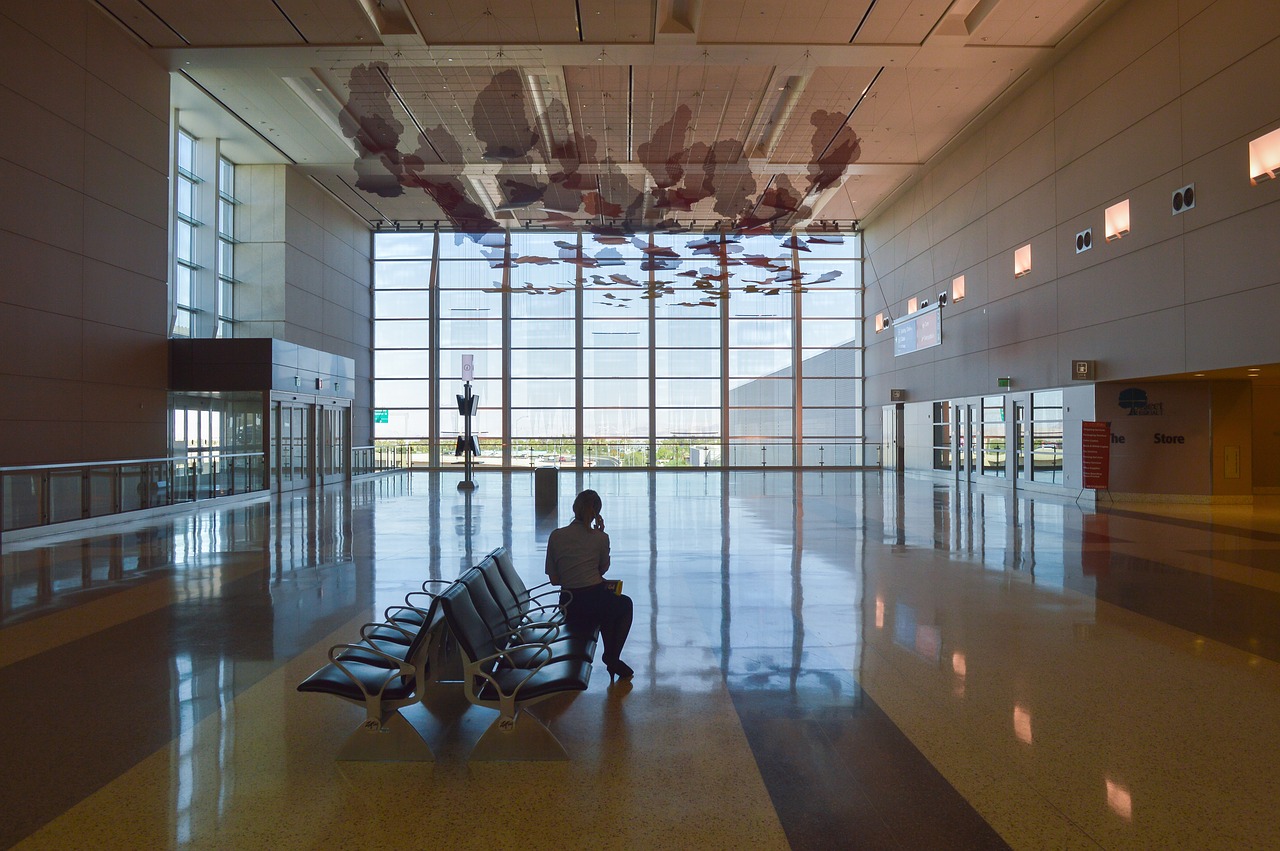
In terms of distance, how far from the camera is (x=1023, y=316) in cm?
2127

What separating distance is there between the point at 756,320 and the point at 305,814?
3303 centimetres

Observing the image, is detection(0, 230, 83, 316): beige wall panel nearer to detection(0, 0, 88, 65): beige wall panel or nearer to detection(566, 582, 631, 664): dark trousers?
detection(0, 0, 88, 65): beige wall panel

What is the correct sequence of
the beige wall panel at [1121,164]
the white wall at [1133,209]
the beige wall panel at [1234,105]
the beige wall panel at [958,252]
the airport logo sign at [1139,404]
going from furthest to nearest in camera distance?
the beige wall panel at [958,252]
the airport logo sign at [1139,404]
the beige wall panel at [1121,164]
the white wall at [1133,209]
the beige wall panel at [1234,105]

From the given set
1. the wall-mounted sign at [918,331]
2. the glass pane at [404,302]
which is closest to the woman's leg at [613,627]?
the wall-mounted sign at [918,331]

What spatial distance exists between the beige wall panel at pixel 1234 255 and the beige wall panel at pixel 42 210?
69.4 feet

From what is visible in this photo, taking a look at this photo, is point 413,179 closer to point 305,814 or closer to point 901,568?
point 901,568

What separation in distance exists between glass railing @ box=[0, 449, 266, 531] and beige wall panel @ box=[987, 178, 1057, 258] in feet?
67.8

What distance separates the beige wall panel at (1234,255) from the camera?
1284 cm

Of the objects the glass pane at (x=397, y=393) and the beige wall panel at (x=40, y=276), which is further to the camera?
the glass pane at (x=397, y=393)

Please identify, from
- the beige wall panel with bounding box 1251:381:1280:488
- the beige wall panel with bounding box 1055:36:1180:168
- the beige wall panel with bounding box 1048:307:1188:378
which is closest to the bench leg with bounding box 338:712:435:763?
the beige wall panel with bounding box 1048:307:1188:378

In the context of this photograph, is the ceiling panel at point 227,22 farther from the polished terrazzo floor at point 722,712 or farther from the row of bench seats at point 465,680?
the row of bench seats at point 465,680

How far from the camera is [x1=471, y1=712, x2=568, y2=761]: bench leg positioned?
401 cm

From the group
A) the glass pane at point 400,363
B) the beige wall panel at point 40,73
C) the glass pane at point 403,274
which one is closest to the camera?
the beige wall panel at point 40,73

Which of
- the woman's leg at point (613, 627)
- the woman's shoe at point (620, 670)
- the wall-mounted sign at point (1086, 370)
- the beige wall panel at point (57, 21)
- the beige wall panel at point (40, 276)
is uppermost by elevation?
the beige wall panel at point (57, 21)
